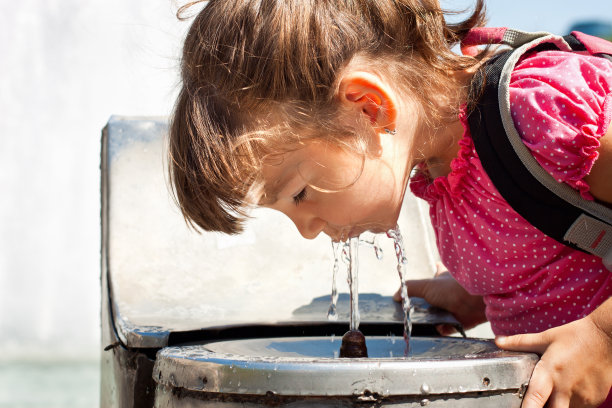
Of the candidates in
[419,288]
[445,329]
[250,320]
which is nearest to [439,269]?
[419,288]

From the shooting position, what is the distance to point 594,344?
915 mm

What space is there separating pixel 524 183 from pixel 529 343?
0.25 meters

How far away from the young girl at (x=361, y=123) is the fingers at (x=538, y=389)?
0.17 metres

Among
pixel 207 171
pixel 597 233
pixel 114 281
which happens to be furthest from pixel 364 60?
pixel 114 281

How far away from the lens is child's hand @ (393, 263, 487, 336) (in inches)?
54.9

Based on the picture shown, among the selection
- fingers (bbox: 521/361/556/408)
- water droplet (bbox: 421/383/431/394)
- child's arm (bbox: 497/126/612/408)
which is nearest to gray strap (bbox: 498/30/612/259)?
child's arm (bbox: 497/126/612/408)

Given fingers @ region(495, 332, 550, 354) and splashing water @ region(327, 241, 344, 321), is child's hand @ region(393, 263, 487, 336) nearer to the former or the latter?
splashing water @ region(327, 241, 344, 321)

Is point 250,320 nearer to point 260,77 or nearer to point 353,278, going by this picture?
point 353,278

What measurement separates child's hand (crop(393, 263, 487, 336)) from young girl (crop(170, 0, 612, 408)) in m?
0.17

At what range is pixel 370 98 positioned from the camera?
1104mm

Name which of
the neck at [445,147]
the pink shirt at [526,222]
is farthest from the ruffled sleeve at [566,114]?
the neck at [445,147]

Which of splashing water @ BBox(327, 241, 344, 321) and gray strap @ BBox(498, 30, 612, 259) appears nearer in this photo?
gray strap @ BBox(498, 30, 612, 259)

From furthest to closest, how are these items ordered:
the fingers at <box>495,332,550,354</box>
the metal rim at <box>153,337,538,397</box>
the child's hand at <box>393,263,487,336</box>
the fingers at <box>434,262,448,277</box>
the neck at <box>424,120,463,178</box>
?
the fingers at <box>434,262,448,277</box>
the child's hand at <box>393,263,487,336</box>
the neck at <box>424,120,463,178</box>
the fingers at <box>495,332,550,354</box>
the metal rim at <box>153,337,538,397</box>

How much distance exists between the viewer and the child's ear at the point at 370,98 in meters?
1.09
